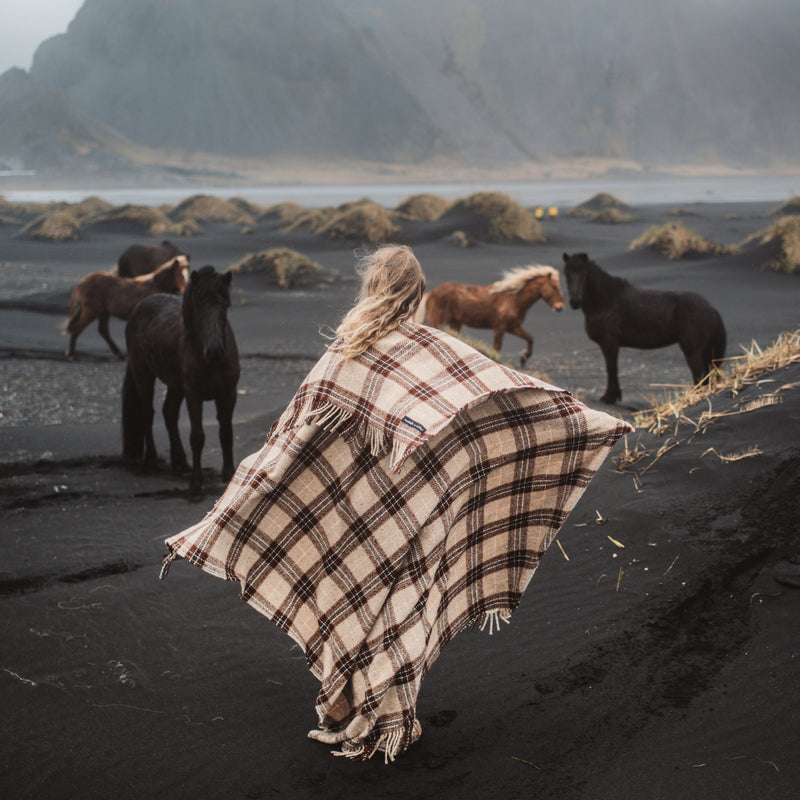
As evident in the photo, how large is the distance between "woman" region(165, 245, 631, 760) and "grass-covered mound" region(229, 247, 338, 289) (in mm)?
15872

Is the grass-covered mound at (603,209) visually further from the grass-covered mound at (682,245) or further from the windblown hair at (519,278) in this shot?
the windblown hair at (519,278)

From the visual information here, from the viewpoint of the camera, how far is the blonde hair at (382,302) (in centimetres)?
328

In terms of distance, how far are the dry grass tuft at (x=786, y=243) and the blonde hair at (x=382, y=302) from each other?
1668 cm

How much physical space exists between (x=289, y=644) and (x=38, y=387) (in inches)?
290

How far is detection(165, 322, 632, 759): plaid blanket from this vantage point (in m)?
3.27

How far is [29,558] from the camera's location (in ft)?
18.0

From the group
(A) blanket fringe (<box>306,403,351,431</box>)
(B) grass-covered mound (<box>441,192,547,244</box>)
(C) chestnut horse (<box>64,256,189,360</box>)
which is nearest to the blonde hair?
(A) blanket fringe (<box>306,403,351,431</box>)

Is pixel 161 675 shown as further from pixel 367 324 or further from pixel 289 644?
pixel 367 324

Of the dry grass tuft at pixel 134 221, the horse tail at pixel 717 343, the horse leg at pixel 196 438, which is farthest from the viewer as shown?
the dry grass tuft at pixel 134 221

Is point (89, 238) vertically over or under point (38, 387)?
over

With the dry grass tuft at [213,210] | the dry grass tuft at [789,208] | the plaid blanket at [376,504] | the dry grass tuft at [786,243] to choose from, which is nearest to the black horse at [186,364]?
the plaid blanket at [376,504]

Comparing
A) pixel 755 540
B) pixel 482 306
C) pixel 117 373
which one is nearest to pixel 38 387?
pixel 117 373

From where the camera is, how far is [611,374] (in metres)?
9.40

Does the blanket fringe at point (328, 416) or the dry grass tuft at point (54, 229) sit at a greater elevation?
the dry grass tuft at point (54, 229)
